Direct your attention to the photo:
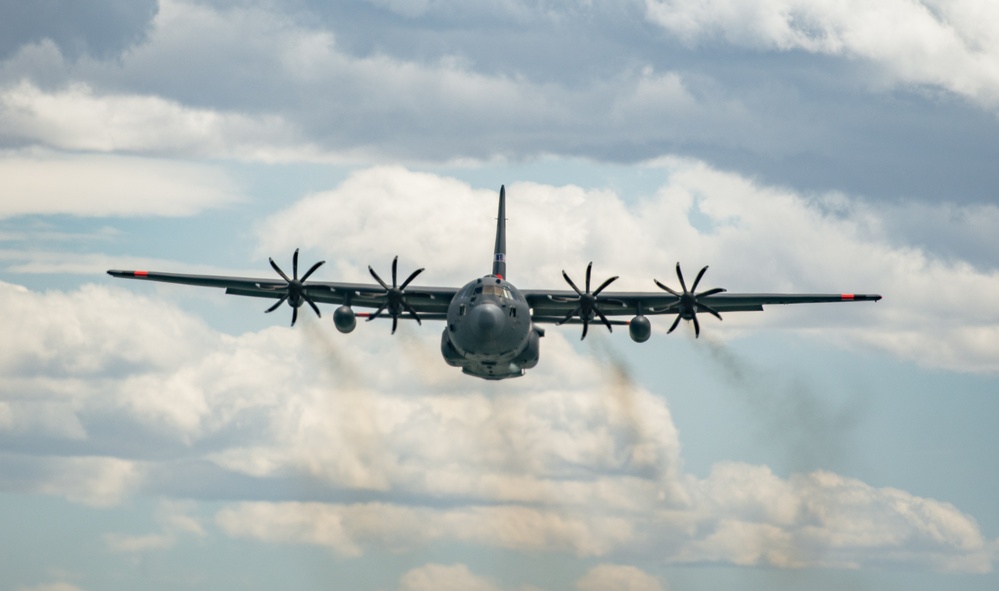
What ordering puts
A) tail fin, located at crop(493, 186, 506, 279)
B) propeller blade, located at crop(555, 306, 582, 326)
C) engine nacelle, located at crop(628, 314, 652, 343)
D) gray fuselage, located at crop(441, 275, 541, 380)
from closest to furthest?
gray fuselage, located at crop(441, 275, 541, 380), engine nacelle, located at crop(628, 314, 652, 343), propeller blade, located at crop(555, 306, 582, 326), tail fin, located at crop(493, 186, 506, 279)

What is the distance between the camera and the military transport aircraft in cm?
5900

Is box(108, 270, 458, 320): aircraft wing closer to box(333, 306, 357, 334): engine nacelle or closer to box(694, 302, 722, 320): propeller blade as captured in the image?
box(333, 306, 357, 334): engine nacelle

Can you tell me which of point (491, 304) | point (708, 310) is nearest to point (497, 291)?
point (491, 304)

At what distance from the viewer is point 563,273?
63.6 m

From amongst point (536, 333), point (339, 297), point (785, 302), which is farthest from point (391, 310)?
point (785, 302)

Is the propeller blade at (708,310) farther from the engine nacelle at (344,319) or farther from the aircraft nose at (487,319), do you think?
the engine nacelle at (344,319)

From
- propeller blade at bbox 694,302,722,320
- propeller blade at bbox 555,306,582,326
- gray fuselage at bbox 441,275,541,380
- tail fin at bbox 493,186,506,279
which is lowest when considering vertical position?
gray fuselage at bbox 441,275,541,380

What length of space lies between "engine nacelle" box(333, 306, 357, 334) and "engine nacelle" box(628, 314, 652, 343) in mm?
13029

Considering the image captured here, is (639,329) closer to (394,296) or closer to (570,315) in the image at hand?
(570,315)

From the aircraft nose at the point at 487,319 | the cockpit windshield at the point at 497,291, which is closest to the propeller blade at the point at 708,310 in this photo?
the cockpit windshield at the point at 497,291

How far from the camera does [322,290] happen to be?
65.9m

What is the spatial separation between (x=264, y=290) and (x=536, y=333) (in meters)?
14.2

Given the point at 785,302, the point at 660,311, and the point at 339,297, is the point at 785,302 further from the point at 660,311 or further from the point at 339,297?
the point at 339,297

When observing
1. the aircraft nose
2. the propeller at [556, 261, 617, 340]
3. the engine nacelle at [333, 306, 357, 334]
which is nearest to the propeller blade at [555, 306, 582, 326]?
the propeller at [556, 261, 617, 340]
